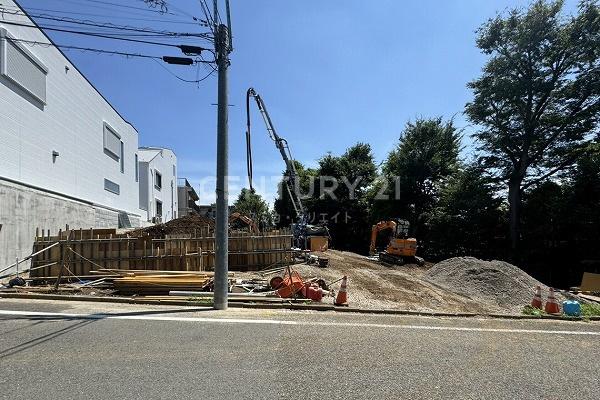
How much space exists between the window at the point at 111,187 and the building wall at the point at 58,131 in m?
0.28

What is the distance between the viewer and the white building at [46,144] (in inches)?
608

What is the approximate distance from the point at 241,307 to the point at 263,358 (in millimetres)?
4090

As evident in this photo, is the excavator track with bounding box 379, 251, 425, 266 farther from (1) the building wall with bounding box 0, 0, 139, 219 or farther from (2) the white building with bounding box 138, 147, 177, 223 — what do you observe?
(2) the white building with bounding box 138, 147, 177, 223

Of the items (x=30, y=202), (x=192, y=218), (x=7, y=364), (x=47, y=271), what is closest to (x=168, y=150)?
(x=192, y=218)

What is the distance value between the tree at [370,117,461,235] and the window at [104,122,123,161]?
71.5 feet

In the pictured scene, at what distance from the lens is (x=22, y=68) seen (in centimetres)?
1711

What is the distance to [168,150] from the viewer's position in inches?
1966

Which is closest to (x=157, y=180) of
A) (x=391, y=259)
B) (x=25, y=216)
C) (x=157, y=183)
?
(x=157, y=183)

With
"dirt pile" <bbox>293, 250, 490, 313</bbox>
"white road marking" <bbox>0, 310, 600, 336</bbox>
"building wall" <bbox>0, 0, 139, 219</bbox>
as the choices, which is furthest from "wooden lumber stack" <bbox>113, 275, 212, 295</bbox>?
"building wall" <bbox>0, 0, 139, 219</bbox>

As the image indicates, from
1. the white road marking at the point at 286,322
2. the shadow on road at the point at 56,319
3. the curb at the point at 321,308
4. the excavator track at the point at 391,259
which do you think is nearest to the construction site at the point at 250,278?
the curb at the point at 321,308

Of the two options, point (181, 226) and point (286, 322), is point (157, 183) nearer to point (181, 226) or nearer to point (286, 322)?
point (181, 226)

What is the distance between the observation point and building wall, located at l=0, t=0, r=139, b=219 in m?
16.3

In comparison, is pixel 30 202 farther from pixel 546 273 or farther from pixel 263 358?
pixel 546 273

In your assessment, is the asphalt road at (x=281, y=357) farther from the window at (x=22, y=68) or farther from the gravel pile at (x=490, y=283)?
the window at (x=22, y=68)
